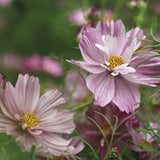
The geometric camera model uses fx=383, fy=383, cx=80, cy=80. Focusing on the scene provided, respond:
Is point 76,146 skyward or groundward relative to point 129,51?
groundward

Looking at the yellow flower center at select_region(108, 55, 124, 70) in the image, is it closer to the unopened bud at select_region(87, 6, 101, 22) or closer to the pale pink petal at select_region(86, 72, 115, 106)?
the pale pink petal at select_region(86, 72, 115, 106)

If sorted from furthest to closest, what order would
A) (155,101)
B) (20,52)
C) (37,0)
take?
(37,0) → (20,52) → (155,101)

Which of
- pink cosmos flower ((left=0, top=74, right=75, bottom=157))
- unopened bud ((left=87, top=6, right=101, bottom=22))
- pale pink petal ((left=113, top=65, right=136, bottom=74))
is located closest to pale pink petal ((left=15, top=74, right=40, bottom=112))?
pink cosmos flower ((left=0, top=74, right=75, bottom=157))

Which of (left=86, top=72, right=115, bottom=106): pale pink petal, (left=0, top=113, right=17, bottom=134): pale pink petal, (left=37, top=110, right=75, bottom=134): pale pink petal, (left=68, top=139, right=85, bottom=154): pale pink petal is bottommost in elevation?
(left=68, top=139, right=85, bottom=154): pale pink petal

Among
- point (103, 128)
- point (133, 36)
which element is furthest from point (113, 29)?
point (103, 128)

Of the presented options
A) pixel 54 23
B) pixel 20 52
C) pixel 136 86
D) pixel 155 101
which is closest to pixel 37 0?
pixel 54 23

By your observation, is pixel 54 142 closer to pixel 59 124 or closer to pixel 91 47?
pixel 59 124

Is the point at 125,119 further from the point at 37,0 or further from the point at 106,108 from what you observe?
the point at 37,0
